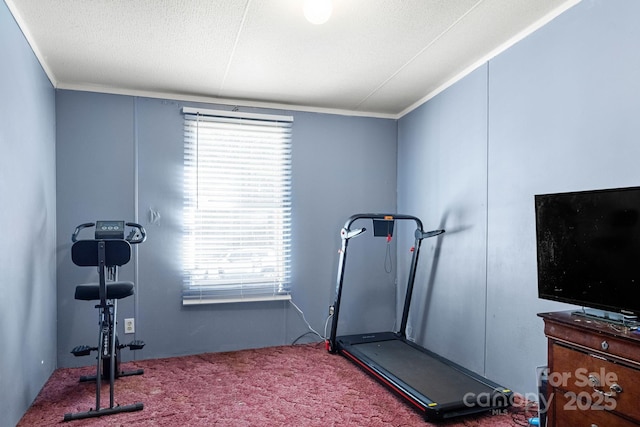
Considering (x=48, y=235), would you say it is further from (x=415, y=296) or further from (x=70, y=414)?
(x=415, y=296)

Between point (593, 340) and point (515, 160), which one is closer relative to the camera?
point (593, 340)

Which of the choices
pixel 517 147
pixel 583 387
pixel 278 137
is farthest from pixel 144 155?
pixel 583 387

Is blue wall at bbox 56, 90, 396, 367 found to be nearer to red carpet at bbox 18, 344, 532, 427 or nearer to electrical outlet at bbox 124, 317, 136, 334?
electrical outlet at bbox 124, 317, 136, 334

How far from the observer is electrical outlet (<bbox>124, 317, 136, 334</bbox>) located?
3347 mm

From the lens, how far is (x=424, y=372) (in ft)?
9.15

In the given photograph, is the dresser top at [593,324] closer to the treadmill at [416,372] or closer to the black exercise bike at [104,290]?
the treadmill at [416,372]

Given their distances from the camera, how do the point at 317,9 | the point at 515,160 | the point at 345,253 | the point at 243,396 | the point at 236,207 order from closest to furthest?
the point at 317,9, the point at 515,160, the point at 243,396, the point at 345,253, the point at 236,207

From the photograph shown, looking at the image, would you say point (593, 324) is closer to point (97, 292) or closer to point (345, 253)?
point (345, 253)

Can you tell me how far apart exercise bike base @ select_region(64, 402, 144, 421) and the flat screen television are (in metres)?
2.52

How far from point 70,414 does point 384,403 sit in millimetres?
1963

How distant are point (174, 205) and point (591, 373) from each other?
125 inches

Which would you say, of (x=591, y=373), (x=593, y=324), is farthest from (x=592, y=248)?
(x=591, y=373)

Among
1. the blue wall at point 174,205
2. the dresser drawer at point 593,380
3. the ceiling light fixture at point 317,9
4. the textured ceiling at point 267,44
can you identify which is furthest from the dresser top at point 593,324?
the blue wall at point 174,205

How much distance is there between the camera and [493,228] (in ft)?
9.09
